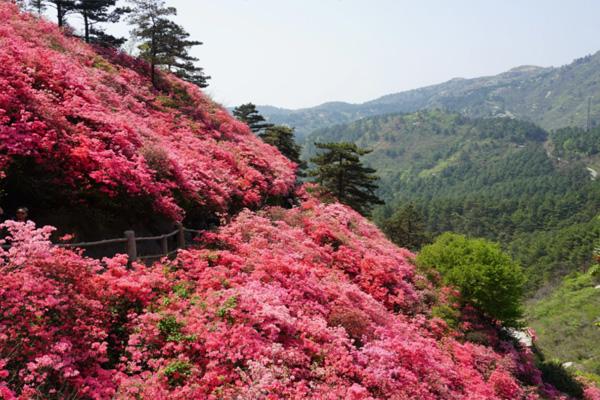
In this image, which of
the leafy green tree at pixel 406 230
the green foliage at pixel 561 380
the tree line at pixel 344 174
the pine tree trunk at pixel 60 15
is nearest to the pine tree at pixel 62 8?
the pine tree trunk at pixel 60 15

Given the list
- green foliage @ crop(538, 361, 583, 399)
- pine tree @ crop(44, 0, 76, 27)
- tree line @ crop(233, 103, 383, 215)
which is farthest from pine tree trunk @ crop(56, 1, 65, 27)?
green foliage @ crop(538, 361, 583, 399)

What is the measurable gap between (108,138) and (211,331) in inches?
319

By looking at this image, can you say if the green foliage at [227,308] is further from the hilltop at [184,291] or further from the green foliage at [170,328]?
the green foliage at [170,328]

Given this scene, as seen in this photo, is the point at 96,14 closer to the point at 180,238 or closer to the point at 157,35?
the point at 157,35

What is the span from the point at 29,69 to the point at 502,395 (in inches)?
789

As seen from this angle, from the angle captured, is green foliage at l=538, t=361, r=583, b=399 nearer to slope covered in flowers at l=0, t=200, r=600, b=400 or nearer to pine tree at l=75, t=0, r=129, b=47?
slope covered in flowers at l=0, t=200, r=600, b=400

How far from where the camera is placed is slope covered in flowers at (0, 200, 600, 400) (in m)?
7.23

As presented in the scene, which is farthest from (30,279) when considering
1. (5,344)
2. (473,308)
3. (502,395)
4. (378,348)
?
(473,308)

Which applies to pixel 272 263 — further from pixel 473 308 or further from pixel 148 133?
pixel 473 308

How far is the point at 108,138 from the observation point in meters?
13.9

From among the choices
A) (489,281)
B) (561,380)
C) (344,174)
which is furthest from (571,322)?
(489,281)

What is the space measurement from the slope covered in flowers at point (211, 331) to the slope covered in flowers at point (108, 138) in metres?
2.01

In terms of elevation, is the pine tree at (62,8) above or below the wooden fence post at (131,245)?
above

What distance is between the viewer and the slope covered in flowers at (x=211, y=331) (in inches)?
285
